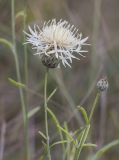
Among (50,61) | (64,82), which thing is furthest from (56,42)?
(64,82)

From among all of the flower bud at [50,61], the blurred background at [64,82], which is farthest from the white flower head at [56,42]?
the blurred background at [64,82]

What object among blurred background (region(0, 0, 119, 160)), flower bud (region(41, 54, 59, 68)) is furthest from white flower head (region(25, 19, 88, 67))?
blurred background (region(0, 0, 119, 160))

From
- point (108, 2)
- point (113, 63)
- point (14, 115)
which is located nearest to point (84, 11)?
point (108, 2)

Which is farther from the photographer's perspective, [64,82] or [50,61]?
[64,82]

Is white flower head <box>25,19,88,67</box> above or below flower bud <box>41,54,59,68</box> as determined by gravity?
above

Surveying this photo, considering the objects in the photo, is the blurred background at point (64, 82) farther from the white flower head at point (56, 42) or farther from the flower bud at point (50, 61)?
the flower bud at point (50, 61)

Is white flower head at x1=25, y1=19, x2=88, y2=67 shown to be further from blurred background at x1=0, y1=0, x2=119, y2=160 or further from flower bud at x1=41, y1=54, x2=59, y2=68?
blurred background at x1=0, y1=0, x2=119, y2=160

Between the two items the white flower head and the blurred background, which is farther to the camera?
the blurred background

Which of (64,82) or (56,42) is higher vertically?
(56,42)

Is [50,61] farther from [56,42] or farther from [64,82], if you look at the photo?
[64,82]
